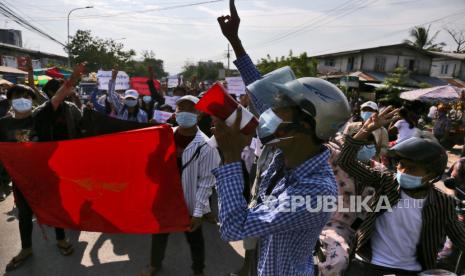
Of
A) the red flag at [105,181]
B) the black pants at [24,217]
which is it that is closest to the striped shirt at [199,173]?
the red flag at [105,181]

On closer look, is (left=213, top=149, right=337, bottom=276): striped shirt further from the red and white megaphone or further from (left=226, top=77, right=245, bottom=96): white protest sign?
(left=226, top=77, right=245, bottom=96): white protest sign

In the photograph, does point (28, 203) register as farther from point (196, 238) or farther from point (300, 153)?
point (300, 153)

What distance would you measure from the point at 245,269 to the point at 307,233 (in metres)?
2.29

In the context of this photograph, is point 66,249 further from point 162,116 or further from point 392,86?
→ point 392,86

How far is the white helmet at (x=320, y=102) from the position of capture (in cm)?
142

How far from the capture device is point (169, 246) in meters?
4.19

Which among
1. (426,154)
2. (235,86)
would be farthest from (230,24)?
(235,86)

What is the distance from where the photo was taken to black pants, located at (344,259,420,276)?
7.59 ft

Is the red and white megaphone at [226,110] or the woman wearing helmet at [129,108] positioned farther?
the woman wearing helmet at [129,108]

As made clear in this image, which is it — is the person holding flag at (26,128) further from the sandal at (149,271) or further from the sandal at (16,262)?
the sandal at (149,271)

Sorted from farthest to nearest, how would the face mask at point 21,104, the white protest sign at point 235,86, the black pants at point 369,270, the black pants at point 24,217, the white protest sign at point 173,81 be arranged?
the white protest sign at point 173,81, the white protest sign at point 235,86, the face mask at point 21,104, the black pants at point 24,217, the black pants at point 369,270

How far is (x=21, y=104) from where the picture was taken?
379 cm

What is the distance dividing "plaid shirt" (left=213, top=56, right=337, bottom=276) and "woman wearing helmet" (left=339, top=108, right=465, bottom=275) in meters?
0.97

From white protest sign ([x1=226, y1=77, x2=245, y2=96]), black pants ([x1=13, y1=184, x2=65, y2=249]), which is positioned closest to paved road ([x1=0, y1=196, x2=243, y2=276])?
black pants ([x1=13, y1=184, x2=65, y2=249])
